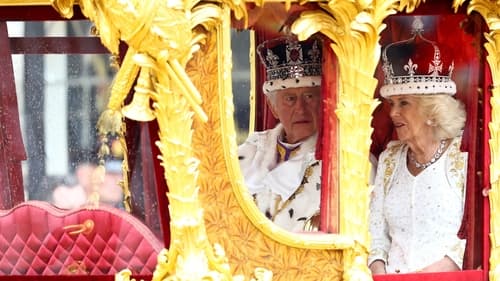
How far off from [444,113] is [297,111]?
0.34 metres

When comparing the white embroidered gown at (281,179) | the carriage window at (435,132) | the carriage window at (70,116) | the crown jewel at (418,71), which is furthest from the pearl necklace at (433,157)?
the carriage window at (70,116)

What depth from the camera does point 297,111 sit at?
4227mm

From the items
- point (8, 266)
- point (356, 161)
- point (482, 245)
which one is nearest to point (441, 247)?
point (482, 245)

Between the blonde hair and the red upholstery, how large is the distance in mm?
724

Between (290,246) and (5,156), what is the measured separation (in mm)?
701

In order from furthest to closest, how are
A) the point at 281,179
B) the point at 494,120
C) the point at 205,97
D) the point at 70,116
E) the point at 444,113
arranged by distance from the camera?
1. the point at 281,179
2. the point at 444,113
3. the point at 494,120
4. the point at 70,116
5. the point at 205,97

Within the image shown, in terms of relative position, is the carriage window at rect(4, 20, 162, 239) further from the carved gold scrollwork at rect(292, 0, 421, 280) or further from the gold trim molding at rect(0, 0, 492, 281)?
the carved gold scrollwork at rect(292, 0, 421, 280)

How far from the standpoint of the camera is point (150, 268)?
4.00 metres

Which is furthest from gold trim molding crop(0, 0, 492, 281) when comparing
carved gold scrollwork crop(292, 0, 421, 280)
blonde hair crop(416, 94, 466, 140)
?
blonde hair crop(416, 94, 466, 140)

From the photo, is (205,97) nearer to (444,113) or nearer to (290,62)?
(290,62)

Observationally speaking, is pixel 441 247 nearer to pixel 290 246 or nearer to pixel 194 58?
pixel 290 246

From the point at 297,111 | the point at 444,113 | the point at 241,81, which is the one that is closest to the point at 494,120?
the point at 444,113

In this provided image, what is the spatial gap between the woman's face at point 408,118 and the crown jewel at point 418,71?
0.02m

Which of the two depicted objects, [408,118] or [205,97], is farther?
[408,118]
